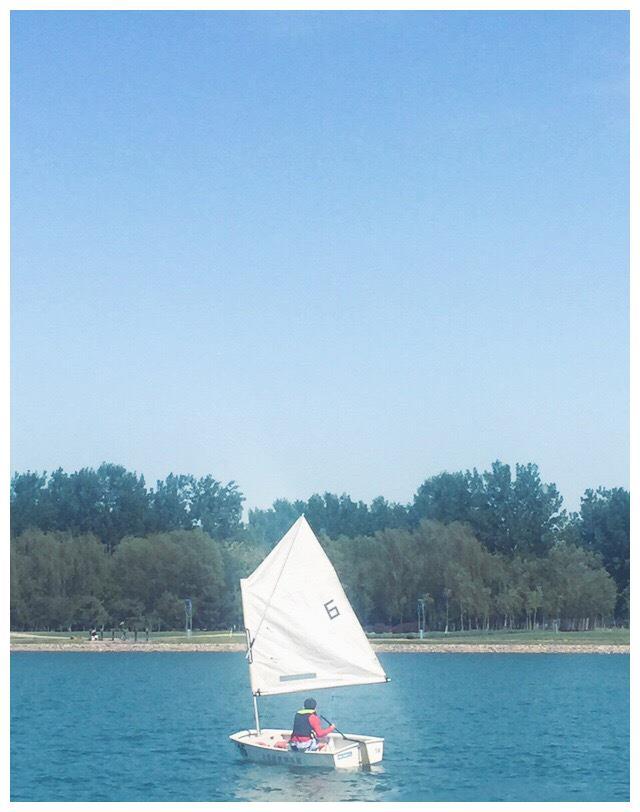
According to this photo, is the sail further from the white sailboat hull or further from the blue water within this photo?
the blue water

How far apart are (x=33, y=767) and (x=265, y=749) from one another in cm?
997

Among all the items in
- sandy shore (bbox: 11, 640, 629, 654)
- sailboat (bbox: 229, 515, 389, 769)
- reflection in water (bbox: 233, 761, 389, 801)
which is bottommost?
sandy shore (bbox: 11, 640, 629, 654)

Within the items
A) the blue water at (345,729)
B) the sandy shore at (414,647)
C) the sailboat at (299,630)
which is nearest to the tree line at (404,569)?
the sandy shore at (414,647)

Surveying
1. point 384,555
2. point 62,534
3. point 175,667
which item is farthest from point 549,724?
point 62,534

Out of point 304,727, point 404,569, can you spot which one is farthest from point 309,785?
point 404,569

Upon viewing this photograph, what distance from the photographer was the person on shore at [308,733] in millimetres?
34469

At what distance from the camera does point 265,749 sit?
3588 centimetres

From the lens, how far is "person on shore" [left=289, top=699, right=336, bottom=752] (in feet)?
113

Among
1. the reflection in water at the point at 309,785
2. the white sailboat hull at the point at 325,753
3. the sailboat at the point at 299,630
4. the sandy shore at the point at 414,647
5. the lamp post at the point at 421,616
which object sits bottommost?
the sandy shore at the point at 414,647

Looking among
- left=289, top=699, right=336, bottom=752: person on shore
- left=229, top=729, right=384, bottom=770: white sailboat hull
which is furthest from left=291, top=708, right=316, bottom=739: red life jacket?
left=229, top=729, right=384, bottom=770: white sailboat hull

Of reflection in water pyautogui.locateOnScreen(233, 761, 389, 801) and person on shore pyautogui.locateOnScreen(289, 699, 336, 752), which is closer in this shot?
reflection in water pyautogui.locateOnScreen(233, 761, 389, 801)

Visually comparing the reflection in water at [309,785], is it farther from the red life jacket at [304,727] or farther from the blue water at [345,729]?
the red life jacket at [304,727]

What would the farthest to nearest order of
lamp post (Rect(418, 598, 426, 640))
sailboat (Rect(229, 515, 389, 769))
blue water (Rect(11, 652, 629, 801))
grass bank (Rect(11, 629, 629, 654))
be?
lamp post (Rect(418, 598, 426, 640)) → grass bank (Rect(11, 629, 629, 654)) → sailboat (Rect(229, 515, 389, 769)) → blue water (Rect(11, 652, 629, 801))
